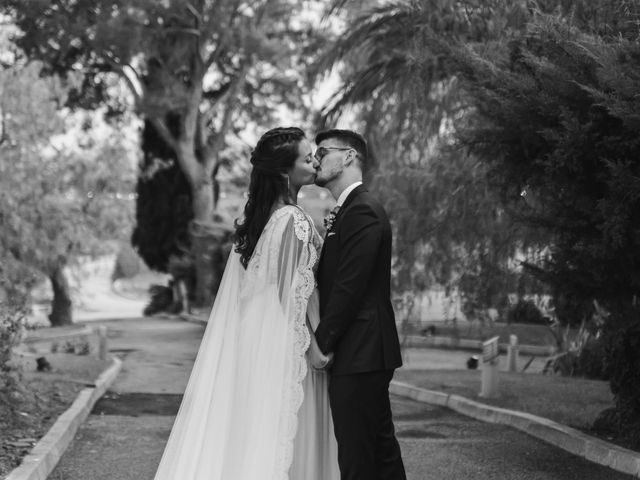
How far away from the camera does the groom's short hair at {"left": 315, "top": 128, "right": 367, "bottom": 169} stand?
18.1 ft

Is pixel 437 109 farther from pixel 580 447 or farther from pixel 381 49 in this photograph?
pixel 580 447

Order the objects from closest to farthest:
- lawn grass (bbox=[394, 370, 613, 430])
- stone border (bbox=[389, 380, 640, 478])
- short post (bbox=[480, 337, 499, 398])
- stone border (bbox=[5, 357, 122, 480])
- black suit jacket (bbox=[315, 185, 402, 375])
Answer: black suit jacket (bbox=[315, 185, 402, 375]) → stone border (bbox=[5, 357, 122, 480]) → stone border (bbox=[389, 380, 640, 478]) → lawn grass (bbox=[394, 370, 613, 430]) → short post (bbox=[480, 337, 499, 398])

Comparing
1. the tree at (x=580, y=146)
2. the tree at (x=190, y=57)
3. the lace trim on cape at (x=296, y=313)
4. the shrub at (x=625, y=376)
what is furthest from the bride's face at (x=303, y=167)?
the tree at (x=190, y=57)

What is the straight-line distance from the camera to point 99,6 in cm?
3825

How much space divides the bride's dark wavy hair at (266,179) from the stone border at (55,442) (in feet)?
9.23

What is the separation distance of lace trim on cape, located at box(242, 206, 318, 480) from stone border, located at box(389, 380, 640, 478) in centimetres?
362

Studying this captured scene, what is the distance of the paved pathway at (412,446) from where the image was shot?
8.28 meters

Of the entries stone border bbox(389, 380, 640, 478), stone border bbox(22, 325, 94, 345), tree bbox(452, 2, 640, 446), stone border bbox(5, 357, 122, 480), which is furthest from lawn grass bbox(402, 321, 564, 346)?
tree bbox(452, 2, 640, 446)

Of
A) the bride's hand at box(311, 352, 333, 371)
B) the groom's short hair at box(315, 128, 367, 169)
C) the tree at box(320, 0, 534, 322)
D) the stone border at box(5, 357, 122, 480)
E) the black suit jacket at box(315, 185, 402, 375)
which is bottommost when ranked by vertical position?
the stone border at box(5, 357, 122, 480)

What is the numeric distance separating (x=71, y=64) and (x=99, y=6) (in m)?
3.02

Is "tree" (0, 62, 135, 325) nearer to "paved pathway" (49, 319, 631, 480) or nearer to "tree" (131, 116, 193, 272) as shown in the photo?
"tree" (131, 116, 193, 272)

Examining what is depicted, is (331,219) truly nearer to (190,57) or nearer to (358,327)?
(358,327)

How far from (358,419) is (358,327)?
48cm

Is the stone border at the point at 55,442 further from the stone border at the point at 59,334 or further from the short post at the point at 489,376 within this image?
the stone border at the point at 59,334
